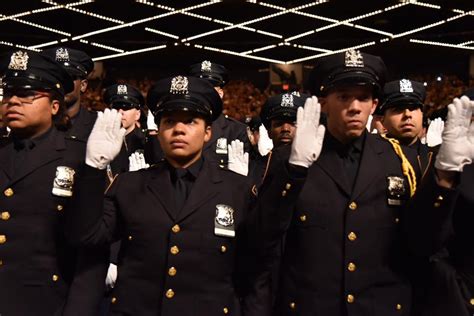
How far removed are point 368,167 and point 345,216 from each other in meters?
0.23

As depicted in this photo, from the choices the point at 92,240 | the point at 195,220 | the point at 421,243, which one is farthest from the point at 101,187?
the point at 421,243

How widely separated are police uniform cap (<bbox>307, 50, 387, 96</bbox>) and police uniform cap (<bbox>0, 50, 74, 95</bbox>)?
45.5 inches

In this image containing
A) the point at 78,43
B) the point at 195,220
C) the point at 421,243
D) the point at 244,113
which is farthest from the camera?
the point at 244,113

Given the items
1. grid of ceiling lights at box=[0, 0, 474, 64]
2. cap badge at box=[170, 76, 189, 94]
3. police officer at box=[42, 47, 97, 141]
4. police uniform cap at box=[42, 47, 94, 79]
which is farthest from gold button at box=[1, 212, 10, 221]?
grid of ceiling lights at box=[0, 0, 474, 64]

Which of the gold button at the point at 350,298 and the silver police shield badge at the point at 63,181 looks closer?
the gold button at the point at 350,298

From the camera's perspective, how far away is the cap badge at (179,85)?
2879 millimetres

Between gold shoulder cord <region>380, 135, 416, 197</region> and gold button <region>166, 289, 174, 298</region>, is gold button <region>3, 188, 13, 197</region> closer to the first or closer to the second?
gold button <region>166, 289, 174, 298</region>

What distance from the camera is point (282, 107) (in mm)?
4582

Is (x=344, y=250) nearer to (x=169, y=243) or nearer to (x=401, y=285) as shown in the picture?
(x=401, y=285)

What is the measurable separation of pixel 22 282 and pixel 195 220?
75cm

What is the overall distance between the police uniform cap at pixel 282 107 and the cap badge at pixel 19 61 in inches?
79.4

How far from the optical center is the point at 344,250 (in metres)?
2.63

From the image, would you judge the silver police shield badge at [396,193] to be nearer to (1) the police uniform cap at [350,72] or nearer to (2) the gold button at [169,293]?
(1) the police uniform cap at [350,72]

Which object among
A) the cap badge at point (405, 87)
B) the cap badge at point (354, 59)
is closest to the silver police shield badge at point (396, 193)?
Answer: the cap badge at point (354, 59)
